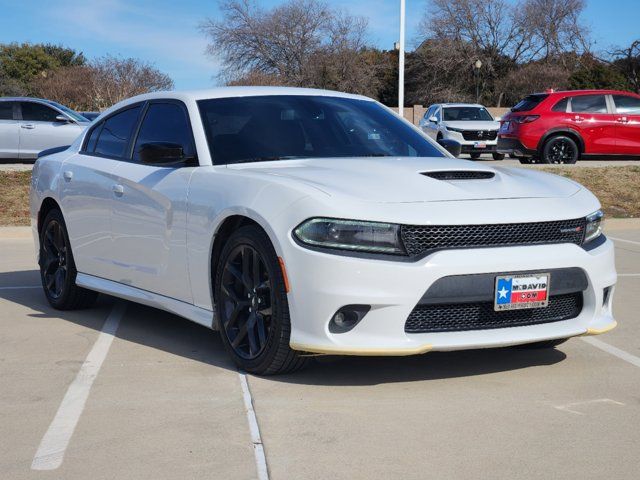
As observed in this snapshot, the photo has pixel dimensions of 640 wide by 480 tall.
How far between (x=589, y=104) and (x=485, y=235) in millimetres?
16317

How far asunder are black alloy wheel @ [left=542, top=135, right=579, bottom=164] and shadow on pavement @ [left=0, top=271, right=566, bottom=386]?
14.2 meters

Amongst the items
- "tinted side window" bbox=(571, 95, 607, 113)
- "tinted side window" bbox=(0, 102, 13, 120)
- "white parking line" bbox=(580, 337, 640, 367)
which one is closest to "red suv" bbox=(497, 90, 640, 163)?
"tinted side window" bbox=(571, 95, 607, 113)

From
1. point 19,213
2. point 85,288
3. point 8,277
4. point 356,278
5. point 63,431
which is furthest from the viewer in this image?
point 19,213

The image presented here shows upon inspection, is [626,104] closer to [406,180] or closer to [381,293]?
[406,180]

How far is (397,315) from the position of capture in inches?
189

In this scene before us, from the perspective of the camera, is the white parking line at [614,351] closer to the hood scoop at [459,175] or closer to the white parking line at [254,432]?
the hood scoop at [459,175]

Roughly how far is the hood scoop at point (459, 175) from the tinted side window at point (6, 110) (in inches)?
653

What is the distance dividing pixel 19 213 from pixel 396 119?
30.3 feet

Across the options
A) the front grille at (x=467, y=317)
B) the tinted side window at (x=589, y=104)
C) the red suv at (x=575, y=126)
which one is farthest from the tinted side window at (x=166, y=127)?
the tinted side window at (x=589, y=104)

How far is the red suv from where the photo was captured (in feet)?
65.6

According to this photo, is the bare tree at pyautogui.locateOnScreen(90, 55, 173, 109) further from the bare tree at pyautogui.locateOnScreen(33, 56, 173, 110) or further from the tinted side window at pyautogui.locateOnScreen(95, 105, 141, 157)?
the tinted side window at pyautogui.locateOnScreen(95, 105, 141, 157)

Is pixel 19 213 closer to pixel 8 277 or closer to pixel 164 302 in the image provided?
pixel 8 277

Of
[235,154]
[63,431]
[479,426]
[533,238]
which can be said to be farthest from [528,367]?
[63,431]

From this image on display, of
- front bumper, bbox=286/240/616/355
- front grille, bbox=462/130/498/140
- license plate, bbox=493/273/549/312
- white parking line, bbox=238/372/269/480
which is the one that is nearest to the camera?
white parking line, bbox=238/372/269/480
